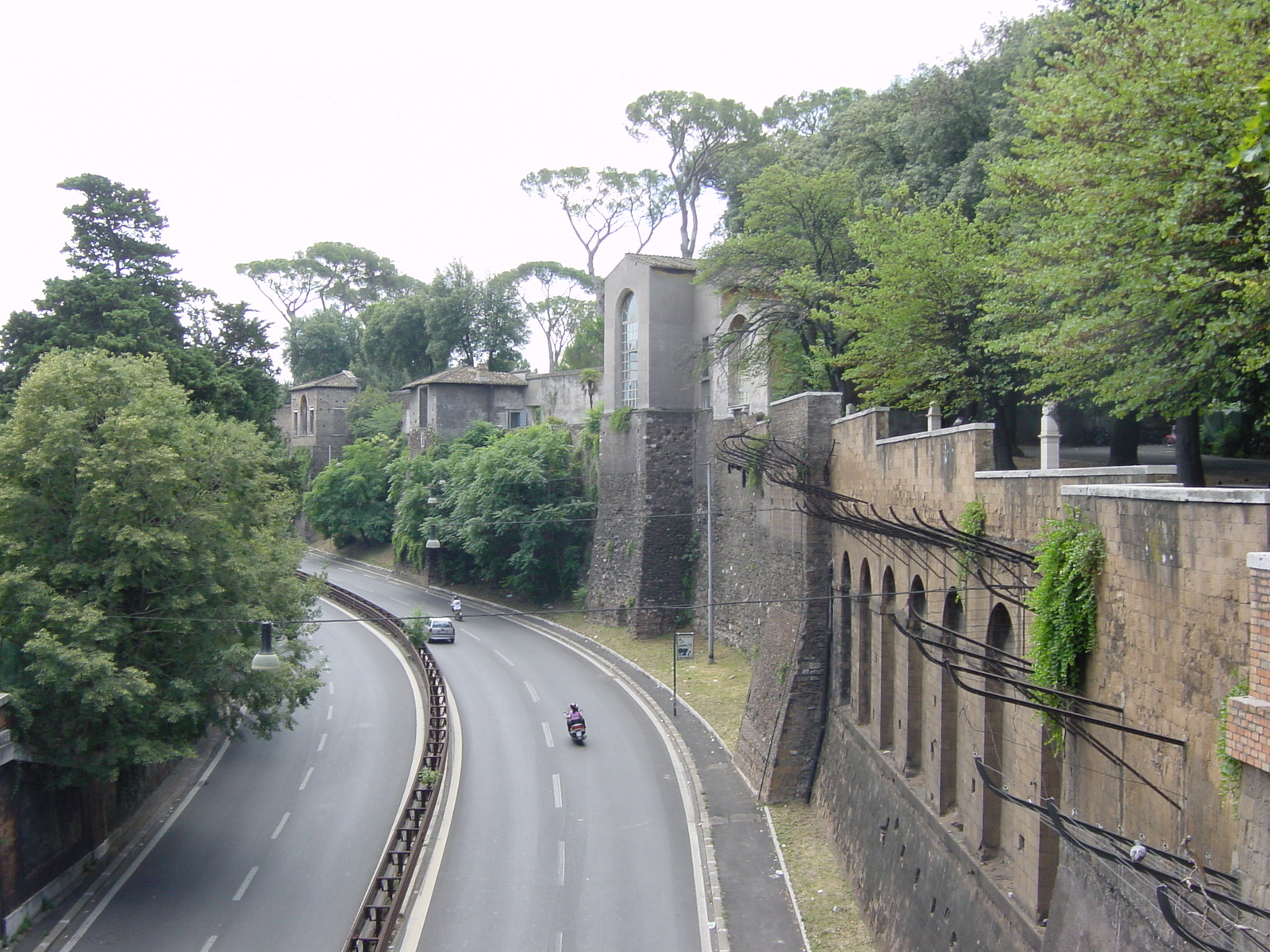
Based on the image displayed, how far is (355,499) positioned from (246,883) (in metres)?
39.9

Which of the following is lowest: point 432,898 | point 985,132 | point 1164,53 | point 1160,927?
point 432,898

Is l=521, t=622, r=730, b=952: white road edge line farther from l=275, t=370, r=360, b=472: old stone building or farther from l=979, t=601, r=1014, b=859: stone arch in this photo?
l=275, t=370, r=360, b=472: old stone building

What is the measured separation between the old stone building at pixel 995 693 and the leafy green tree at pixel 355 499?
31.3m

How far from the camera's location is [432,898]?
18016mm

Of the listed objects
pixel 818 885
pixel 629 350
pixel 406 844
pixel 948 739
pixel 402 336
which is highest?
pixel 402 336

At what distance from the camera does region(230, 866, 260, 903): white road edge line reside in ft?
62.0

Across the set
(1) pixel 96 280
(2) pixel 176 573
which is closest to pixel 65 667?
(2) pixel 176 573

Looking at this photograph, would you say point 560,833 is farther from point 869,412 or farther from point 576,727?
point 869,412

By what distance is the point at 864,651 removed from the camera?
2034cm

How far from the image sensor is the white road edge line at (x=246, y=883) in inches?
744

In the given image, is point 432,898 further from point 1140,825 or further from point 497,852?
point 1140,825

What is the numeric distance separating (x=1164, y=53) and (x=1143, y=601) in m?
8.15

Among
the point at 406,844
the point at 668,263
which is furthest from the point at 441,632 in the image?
the point at 406,844

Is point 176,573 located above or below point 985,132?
below
